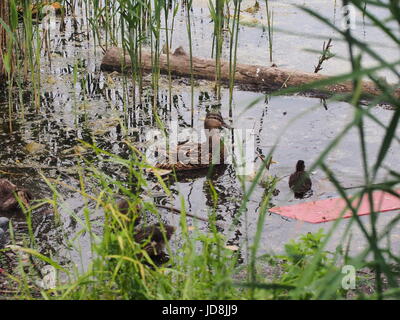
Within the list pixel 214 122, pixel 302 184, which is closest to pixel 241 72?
pixel 214 122

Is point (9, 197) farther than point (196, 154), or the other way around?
point (196, 154)

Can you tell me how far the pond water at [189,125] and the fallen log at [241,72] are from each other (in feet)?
0.51

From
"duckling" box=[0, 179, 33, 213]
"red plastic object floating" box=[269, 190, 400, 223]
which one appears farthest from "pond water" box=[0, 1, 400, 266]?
"duckling" box=[0, 179, 33, 213]

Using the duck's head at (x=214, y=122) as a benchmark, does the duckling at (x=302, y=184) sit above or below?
below

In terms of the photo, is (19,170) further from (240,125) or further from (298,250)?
(298,250)

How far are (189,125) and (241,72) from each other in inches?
51.3

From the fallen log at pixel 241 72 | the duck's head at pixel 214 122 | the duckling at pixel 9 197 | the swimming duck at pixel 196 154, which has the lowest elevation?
the duckling at pixel 9 197

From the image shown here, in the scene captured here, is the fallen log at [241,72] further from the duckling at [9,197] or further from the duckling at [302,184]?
the duckling at [9,197]

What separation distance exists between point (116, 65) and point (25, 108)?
1355 mm

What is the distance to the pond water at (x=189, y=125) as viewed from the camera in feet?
14.9

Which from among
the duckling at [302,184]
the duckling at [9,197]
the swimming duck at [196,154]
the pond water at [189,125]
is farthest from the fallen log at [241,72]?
the duckling at [9,197]

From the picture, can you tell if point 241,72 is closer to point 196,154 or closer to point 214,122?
point 214,122

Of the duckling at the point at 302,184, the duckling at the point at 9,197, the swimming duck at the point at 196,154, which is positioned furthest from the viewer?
the swimming duck at the point at 196,154

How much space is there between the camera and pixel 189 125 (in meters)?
6.26
